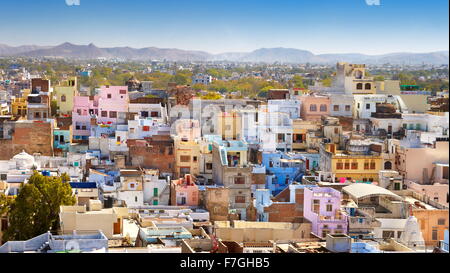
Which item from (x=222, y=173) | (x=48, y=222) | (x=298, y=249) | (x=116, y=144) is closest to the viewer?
(x=298, y=249)

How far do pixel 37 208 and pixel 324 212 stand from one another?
2684 millimetres

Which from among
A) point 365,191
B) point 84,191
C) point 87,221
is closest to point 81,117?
point 84,191

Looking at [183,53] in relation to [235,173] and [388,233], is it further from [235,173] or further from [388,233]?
[388,233]

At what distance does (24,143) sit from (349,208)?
4914 millimetres

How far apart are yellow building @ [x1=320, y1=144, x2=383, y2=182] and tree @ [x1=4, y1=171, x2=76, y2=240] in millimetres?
3861

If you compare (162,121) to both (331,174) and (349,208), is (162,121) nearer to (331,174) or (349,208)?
(331,174)

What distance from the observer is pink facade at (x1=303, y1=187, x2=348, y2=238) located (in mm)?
7387

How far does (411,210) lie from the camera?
7.75 metres

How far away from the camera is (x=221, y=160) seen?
927 cm

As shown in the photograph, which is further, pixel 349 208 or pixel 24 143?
pixel 24 143

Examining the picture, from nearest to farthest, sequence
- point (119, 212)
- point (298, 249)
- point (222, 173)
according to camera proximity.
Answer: point (298, 249) → point (119, 212) → point (222, 173)

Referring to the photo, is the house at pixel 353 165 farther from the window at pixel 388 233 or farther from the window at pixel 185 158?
the window at pixel 388 233
